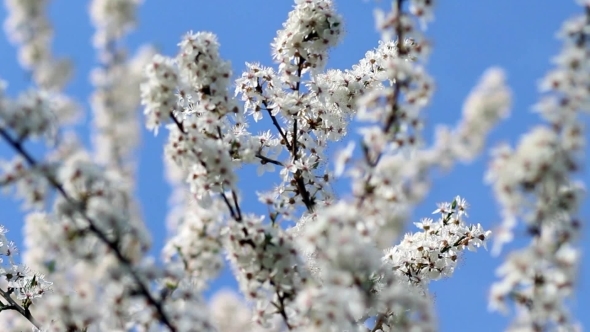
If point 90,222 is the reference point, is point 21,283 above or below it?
above

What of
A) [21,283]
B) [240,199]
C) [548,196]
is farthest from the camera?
[21,283]

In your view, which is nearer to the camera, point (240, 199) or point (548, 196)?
point (548, 196)

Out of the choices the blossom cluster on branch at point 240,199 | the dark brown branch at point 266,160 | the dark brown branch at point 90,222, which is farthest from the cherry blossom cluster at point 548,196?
the dark brown branch at point 266,160

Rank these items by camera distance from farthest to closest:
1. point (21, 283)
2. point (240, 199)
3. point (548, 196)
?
point (21, 283) < point (240, 199) < point (548, 196)

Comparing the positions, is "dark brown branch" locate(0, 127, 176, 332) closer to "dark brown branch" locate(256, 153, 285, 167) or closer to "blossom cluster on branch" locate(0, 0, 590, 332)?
"blossom cluster on branch" locate(0, 0, 590, 332)

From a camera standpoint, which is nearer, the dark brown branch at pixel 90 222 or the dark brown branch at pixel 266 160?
the dark brown branch at pixel 90 222

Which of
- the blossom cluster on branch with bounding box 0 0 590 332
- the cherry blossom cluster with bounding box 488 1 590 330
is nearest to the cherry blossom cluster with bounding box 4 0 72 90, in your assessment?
the blossom cluster on branch with bounding box 0 0 590 332

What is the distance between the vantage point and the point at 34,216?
543cm

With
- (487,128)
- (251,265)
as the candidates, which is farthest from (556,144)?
(251,265)

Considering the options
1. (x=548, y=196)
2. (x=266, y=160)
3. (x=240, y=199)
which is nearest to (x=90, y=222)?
(x=240, y=199)

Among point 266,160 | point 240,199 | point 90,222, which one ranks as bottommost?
point 90,222

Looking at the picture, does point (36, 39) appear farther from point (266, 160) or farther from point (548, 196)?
point (548, 196)

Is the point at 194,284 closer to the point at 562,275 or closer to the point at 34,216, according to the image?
the point at 34,216

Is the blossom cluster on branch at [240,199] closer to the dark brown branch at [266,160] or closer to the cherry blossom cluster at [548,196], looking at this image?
the cherry blossom cluster at [548,196]
